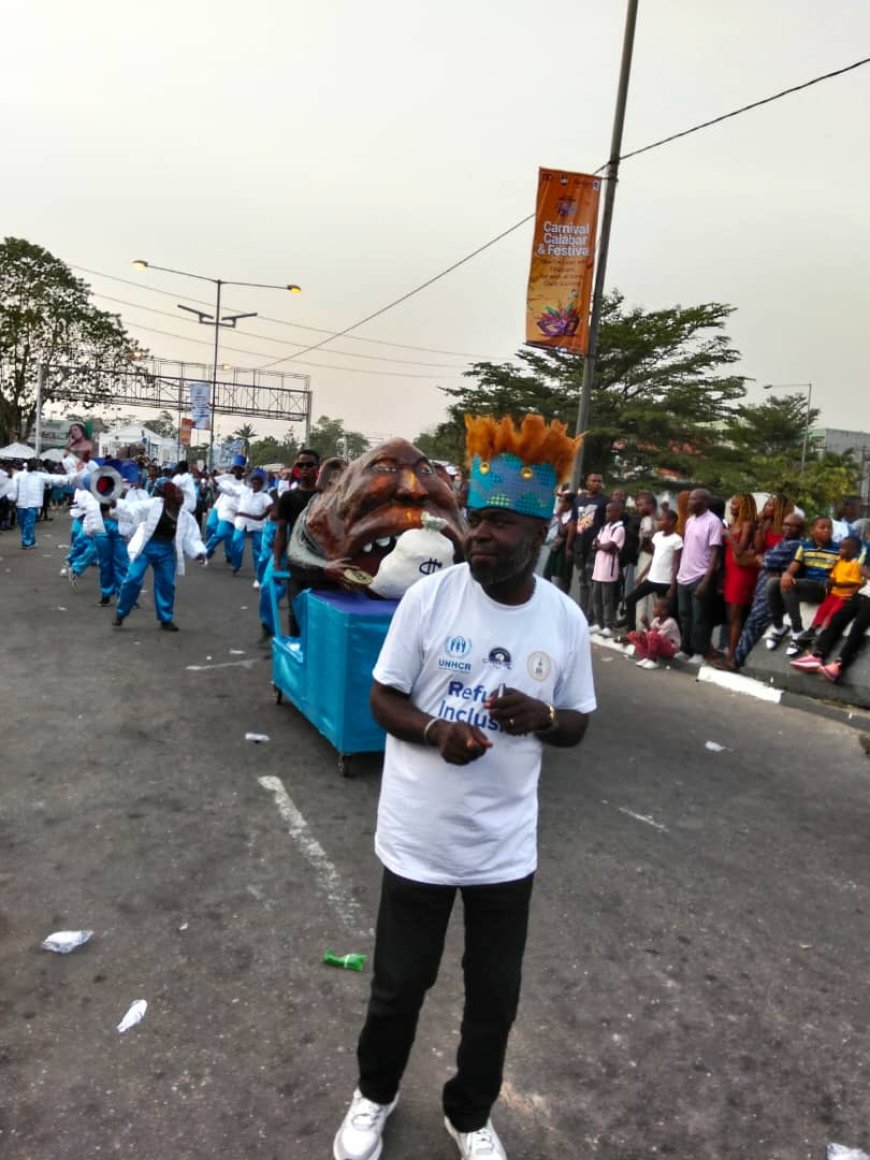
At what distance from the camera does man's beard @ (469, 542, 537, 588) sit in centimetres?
208

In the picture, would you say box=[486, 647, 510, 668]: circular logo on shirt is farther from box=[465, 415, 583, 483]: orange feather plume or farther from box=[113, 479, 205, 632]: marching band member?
box=[113, 479, 205, 632]: marching band member

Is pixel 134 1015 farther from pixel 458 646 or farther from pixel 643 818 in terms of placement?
pixel 643 818

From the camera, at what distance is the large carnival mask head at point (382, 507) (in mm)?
5766

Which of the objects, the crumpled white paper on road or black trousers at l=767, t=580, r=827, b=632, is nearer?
the crumpled white paper on road

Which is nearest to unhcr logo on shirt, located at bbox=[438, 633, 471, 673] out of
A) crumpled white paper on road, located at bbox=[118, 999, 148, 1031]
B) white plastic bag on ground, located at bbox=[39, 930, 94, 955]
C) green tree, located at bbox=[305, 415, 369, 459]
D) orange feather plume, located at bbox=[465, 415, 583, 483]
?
orange feather plume, located at bbox=[465, 415, 583, 483]

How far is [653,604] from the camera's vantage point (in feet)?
33.8

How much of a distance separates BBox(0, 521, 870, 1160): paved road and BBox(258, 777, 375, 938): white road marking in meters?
0.02

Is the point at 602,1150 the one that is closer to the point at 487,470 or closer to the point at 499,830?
the point at 499,830

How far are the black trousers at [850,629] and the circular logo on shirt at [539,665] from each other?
6482 mm

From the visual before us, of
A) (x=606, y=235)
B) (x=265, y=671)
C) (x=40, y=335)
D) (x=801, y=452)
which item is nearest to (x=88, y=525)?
(x=265, y=671)

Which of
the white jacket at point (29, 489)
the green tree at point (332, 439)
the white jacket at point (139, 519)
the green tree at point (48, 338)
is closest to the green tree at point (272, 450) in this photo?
the green tree at point (332, 439)

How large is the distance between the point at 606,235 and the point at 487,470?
10.7 metres

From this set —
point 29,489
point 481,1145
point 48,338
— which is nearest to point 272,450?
Result: point 48,338

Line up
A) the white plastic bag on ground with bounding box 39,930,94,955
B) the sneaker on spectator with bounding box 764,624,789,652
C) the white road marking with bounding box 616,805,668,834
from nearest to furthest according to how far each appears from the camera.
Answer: the white plastic bag on ground with bounding box 39,930,94,955 → the white road marking with bounding box 616,805,668,834 → the sneaker on spectator with bounding box 764,624,789,652
